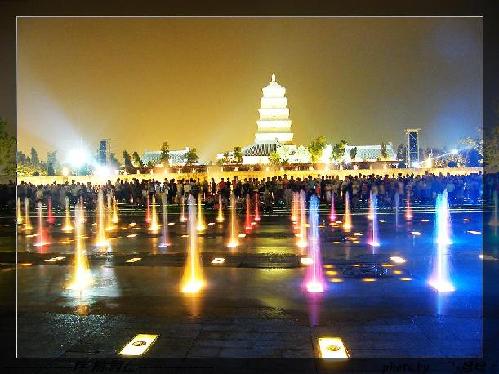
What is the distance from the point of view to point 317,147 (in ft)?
401

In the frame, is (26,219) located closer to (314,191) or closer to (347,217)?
(347,217)

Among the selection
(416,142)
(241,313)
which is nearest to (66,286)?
(241,313)

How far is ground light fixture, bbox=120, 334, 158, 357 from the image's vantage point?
6234mm

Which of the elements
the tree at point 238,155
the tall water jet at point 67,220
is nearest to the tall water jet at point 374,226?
the tall water jet at point 67,220

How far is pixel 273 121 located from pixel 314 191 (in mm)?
114479

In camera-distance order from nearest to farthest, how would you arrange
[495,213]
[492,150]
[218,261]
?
[218,261]
[495,213]
[492,150]

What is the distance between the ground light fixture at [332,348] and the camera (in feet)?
19.9

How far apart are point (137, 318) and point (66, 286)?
2658mm

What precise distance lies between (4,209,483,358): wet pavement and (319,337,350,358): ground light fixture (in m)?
0.08

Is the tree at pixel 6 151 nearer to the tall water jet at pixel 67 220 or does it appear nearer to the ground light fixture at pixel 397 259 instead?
the tall water jet at pixel 67 220

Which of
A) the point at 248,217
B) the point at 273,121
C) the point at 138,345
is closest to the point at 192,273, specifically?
the point at 138,345

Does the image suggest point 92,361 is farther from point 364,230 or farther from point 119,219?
point 119,219

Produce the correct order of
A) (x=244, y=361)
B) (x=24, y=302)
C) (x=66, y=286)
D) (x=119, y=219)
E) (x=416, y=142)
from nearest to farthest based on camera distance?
(x=244, y=361), (x=24, y=302), (x=66, y=286), (x=119, y=219), (x=416, y=142)

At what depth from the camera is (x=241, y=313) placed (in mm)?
7828
